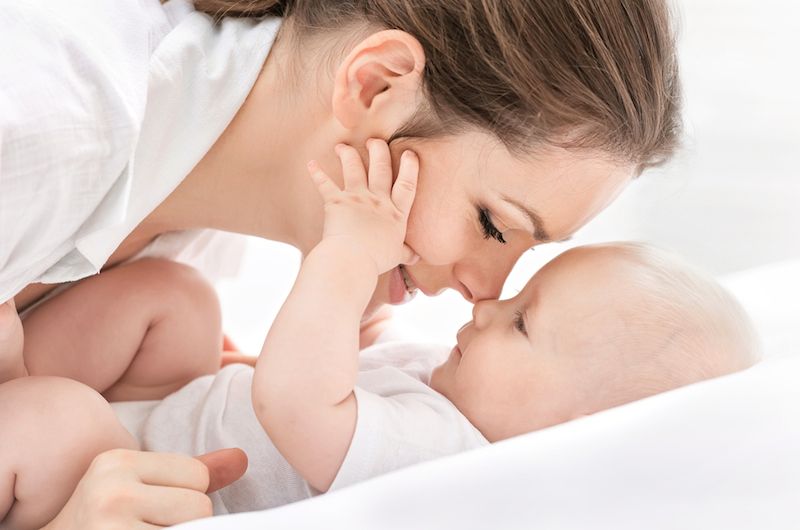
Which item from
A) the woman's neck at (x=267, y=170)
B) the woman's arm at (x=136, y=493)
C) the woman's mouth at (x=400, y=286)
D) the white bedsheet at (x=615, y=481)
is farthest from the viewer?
the woman's mouth at (x=400, y=286)

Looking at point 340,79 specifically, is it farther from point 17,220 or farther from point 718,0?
point 718,0

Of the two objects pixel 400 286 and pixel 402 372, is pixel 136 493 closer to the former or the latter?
pixel 402 372

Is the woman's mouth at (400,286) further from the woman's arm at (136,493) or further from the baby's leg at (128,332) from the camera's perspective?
the woman's arm at (136,493)

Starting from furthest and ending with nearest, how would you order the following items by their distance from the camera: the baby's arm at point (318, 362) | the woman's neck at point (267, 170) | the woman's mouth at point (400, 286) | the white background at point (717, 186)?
1. the white background at point (717, 186)
2. the woman's mouth at point (400, 286)
3. the woman's neck at point (267, 170)
4. the baby's arm at point (318, 362)

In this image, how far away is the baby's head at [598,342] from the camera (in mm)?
1193

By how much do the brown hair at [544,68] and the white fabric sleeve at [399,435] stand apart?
12.5 inches

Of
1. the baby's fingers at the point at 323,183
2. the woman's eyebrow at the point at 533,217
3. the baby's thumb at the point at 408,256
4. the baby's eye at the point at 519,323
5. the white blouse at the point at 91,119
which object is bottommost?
the baby's eye at the point at 519,323

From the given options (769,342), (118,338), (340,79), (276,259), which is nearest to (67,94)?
(340,79)

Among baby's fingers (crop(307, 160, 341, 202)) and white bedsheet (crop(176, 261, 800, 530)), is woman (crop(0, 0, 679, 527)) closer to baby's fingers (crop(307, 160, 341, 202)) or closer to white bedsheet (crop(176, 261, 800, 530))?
baby's fingers (crop(307, 160, 341, 202))

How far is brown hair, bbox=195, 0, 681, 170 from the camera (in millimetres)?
1168

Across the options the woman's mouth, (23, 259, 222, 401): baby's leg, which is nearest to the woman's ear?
the woman's mouth

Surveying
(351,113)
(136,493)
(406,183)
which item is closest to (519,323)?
(406,183)

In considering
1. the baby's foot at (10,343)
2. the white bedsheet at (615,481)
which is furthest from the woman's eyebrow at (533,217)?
the baby's foot at (10,343)

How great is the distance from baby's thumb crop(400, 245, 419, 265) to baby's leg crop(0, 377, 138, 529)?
0.40m
